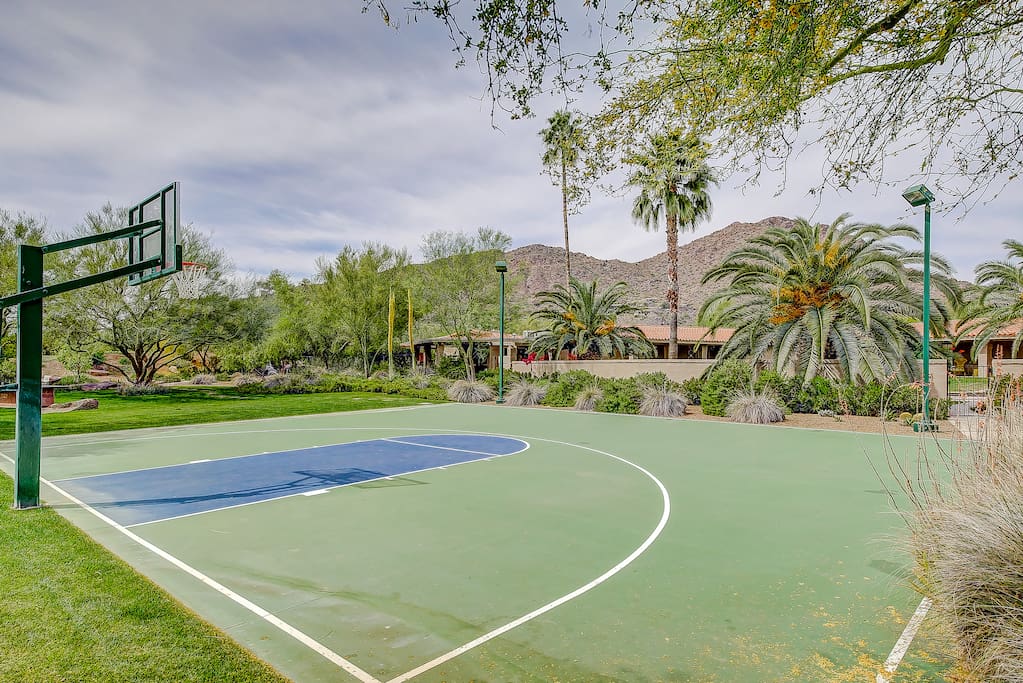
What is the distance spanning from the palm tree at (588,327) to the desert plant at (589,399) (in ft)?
21.2

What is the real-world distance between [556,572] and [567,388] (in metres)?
19.2

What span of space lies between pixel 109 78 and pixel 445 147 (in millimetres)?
8357

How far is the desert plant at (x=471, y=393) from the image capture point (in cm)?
2767

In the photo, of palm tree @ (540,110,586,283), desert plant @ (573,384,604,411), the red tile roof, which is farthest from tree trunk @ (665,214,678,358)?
palm tree @ (540,110,586,283)

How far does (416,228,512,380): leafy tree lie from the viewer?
40.4 meters

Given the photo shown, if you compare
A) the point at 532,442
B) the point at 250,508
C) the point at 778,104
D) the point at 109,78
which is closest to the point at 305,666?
the point at 250,508

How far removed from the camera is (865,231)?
66.0ft

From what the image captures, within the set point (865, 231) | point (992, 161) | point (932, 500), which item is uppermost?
point (865, 231)

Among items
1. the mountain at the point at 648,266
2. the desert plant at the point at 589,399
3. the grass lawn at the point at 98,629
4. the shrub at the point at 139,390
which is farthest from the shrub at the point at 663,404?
the mountain at the point at 648,266

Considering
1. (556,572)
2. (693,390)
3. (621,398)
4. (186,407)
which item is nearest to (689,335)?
(693,390)

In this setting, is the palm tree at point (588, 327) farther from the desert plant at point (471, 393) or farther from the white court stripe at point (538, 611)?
the white court stripe at point (538, 611)

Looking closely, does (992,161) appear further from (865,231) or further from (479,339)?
(479,339)

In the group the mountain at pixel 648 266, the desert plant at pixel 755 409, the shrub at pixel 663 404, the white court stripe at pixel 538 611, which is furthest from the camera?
the mountain at pixel 648 266

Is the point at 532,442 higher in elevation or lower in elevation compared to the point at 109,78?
lower
